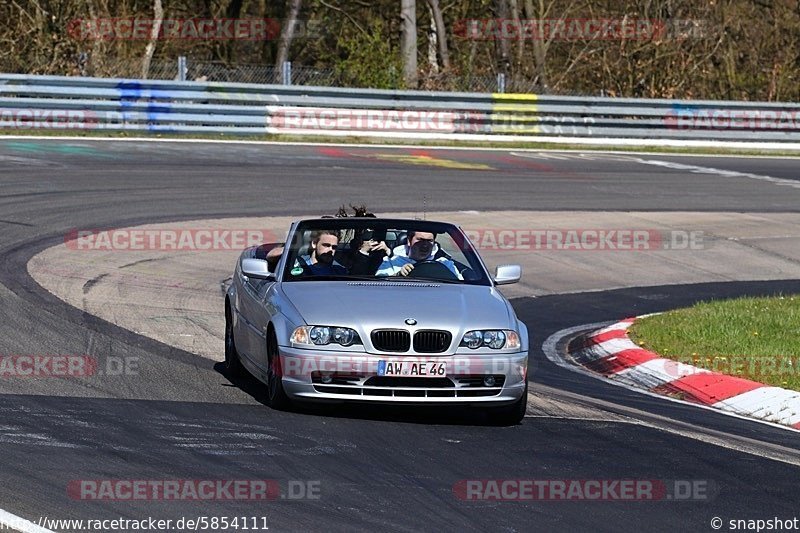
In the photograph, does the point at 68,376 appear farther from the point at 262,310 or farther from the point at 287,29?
the point at 287,29

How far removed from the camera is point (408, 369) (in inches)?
334

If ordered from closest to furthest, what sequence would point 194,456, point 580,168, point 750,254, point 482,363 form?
point 194,456 < point 482,363 < point 750,254 < point 580,168

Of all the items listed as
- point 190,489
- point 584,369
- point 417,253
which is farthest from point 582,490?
point 584,369

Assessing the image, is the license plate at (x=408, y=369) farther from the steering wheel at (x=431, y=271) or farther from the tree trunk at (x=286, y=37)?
the tree trunk at (x=286, y=37)

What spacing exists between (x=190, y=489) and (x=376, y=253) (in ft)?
11.9

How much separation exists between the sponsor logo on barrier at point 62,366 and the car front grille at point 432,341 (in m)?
2.35

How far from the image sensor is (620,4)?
42.6 metres

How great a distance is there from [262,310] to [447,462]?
7.66 feet

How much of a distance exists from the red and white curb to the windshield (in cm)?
194

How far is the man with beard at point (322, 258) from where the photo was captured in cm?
972

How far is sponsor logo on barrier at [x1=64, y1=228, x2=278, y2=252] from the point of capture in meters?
16.6

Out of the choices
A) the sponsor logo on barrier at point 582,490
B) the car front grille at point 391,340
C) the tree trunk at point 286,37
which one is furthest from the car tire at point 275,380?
the tree trunk at point 286,37

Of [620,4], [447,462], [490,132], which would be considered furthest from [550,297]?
[620,4]

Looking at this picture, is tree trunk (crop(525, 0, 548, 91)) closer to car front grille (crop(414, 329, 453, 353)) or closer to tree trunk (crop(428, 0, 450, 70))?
tree trunk (crop(428, 0, 450, 70))
